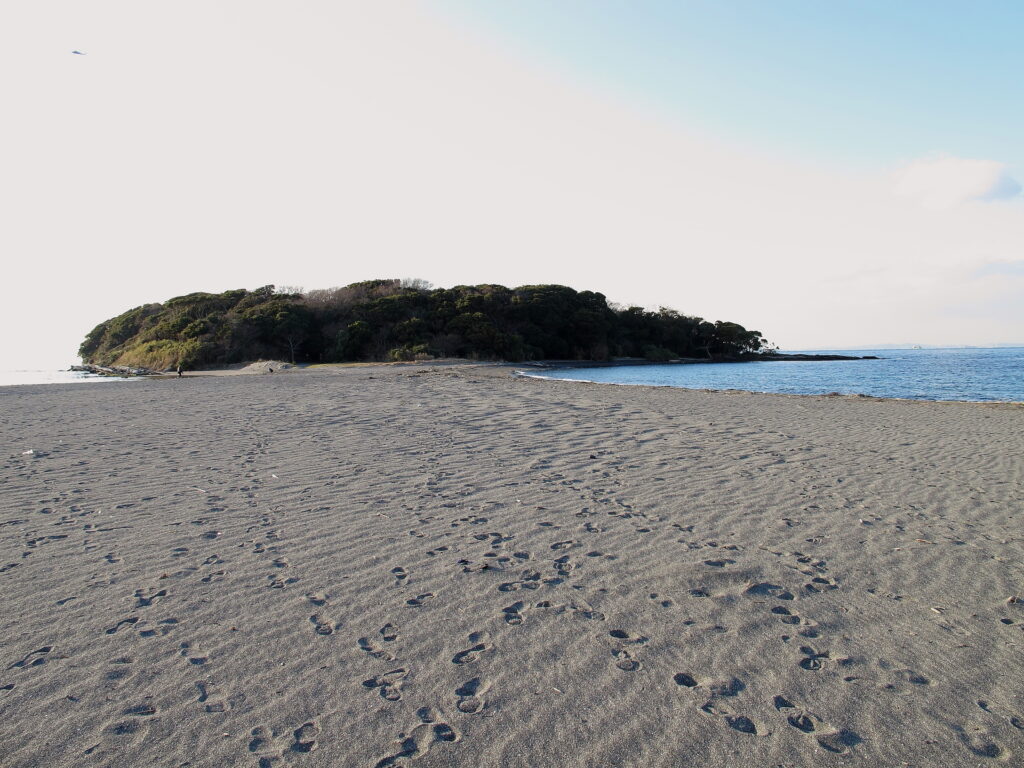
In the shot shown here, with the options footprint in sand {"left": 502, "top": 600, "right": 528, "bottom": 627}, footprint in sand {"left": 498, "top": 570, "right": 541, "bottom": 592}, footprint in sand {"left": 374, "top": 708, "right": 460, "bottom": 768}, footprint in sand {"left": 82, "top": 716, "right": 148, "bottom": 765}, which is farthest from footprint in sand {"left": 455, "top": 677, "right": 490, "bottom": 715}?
footprint in sand {"left": 82, "top": 716, "right": 148, "bottom": 765}

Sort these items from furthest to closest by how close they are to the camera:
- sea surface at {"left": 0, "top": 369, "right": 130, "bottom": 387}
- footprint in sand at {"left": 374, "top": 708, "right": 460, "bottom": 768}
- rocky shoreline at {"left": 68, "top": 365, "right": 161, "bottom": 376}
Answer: rocky shoreline at {"left": 68, "top": 365, "right": 161, "bottom": 376}
sea surface at {"left": 0, "top": 369, "right": 130, "bottom": 387}
footprint in sand at {"left": 374, "top": 708, "right": 460, "bottom": 768}

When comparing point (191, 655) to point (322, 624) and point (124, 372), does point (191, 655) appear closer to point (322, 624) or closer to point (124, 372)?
point (322, 624)

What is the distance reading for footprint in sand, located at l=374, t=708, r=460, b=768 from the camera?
2.60 meters

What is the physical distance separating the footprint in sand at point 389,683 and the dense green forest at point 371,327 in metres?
46.6

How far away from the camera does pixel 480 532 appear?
216 inches

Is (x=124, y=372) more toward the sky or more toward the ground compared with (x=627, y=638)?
more toward the sky

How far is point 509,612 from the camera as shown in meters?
3.92

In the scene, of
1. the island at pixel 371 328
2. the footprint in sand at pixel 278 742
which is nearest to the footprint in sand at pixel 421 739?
the footprint in sand at pixel 278 742

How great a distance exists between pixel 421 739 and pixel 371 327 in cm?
5426

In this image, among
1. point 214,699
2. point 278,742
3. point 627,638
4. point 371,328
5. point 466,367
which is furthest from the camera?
point 371,328

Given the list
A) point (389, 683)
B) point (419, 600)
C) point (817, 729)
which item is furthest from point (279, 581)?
point (817, 729)

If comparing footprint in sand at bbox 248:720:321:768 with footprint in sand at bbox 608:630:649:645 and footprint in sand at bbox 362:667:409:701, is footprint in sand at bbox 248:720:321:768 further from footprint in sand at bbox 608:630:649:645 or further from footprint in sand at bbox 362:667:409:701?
footprint in sand at bbox 608:630:649:645

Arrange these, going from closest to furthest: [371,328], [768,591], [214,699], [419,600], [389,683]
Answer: [214,699] → [389,683] → [419,600] → [768,591] → [371,328]

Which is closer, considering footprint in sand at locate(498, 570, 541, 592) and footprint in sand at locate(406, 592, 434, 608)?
footprint in sand at locate(406, 592, 434, 608)
